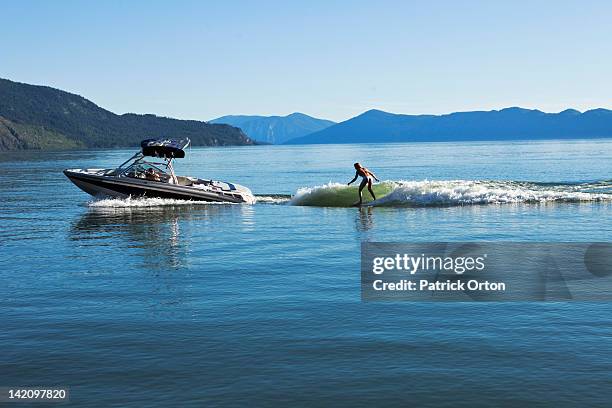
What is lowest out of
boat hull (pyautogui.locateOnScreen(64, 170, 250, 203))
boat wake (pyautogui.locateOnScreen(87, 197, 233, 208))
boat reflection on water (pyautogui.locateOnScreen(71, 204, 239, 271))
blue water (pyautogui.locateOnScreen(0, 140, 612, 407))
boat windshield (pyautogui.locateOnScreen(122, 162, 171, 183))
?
blue water (pyautogui.locateOnScreen(0, 140, 612, 407))

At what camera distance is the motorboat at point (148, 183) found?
39.0 meters

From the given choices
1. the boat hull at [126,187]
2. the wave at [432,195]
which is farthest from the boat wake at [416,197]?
the boat hull at [126,187]

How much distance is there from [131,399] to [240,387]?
4.81 ft

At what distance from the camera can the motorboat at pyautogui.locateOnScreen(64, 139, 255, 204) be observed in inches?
1537

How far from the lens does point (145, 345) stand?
37.9 feet

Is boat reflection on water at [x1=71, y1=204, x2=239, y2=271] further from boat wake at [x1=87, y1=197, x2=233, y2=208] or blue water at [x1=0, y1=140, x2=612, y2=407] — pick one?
boat wake at [x1=87, y1=197, x2=233, y2=208]

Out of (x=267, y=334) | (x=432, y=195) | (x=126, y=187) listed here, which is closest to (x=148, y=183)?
(x=126, y=187)

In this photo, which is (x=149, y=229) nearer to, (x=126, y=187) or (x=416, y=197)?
(x=126, y=187)

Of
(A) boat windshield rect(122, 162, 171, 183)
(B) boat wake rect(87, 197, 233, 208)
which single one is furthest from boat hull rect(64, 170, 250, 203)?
(A) boat windshield rect(122, 162, 171, 183)

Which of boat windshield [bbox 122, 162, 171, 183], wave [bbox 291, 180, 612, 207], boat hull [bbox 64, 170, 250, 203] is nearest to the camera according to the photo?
wave [bbox 291, 180, 612, 207]

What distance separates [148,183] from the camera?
39.1 meters

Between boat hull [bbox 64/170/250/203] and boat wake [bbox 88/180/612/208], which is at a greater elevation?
boat hull [bbox 64/170/250/203]

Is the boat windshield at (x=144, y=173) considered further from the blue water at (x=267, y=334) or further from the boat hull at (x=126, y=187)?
the blue water at (x=267, y=334)

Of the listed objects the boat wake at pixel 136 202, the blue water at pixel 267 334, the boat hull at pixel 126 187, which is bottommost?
the blue water at pixel 267 334
